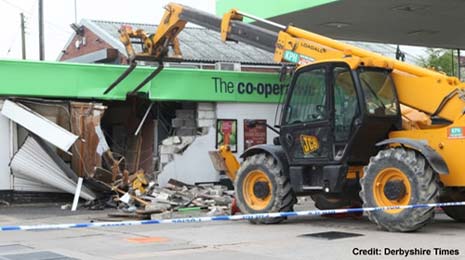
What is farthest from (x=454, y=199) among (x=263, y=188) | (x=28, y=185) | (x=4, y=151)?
(x=4, y=151)

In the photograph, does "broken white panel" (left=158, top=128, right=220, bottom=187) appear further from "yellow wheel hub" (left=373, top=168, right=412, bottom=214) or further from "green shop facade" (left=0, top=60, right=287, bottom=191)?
"yellow wheel hub" (left=373, top=168, right=412, bottom=214)

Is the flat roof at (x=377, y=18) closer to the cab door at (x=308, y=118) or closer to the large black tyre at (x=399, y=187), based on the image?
the cab door at (x=308, y=118)

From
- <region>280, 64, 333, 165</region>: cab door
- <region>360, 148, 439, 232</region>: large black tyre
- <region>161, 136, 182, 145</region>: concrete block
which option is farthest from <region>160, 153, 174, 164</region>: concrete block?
<region>360, 148, 439, 232</region>: large black tyre

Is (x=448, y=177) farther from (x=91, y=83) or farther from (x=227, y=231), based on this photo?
(x=91, y=83)

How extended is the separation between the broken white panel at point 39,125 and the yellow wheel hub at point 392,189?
8.30 metres

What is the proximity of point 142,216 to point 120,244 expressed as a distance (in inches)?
157

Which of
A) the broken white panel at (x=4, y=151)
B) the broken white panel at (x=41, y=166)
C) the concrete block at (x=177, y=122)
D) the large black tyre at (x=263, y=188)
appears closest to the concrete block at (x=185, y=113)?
the concrete block at (x=177, y=122)

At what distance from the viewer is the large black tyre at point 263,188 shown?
12.6 meters

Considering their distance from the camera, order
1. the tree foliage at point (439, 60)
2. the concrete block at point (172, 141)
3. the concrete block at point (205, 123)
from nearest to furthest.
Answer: the concrete block at point (172, 141)
the concrete block at point (205, 123)
the tree foliage at point (439, 60)

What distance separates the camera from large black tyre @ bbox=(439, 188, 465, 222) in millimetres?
11977

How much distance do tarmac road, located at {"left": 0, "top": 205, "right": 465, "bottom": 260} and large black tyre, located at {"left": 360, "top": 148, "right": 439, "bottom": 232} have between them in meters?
0.24

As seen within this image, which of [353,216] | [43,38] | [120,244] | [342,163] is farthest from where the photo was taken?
[43,38]

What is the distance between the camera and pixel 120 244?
34.1 feet

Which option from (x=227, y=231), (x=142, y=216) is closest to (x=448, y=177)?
(x=227, y=231)
